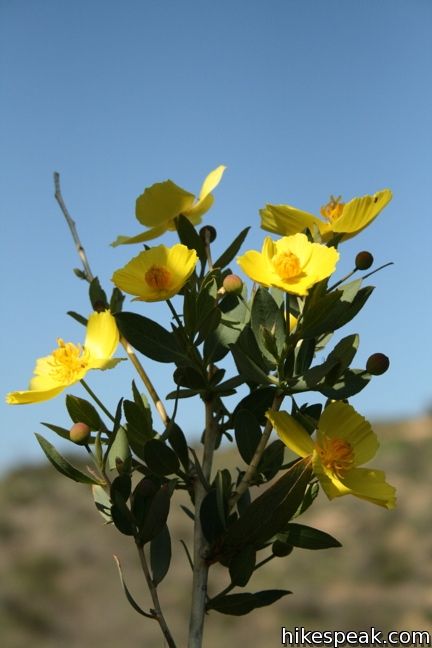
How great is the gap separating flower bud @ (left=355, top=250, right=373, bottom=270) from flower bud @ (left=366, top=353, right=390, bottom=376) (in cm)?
9

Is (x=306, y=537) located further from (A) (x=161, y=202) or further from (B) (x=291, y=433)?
(A) (x=161, y=202)

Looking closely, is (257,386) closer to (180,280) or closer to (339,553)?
(180,280)

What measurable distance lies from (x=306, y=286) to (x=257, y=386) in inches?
5.5

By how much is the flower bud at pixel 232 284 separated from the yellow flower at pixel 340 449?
0.13 m

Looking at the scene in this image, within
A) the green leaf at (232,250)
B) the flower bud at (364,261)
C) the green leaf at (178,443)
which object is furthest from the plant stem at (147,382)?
the flower bud at (364,261)

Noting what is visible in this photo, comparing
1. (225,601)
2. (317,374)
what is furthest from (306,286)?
(225,601)

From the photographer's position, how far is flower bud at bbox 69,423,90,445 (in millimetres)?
761

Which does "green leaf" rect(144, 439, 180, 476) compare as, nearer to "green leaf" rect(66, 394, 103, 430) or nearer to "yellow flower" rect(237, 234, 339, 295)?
"green leaf" rect(66, 394, 103, 430)

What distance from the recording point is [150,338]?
77cm

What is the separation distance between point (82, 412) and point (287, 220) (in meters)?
0.28

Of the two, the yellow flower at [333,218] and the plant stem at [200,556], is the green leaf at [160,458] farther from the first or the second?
the yellow flower at [333,218]

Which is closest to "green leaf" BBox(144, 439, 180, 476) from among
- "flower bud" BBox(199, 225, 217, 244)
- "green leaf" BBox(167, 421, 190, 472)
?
"green leaf" BBox(167, 421, 190, 472)

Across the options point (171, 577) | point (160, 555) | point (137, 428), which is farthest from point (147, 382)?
point (171, 577)

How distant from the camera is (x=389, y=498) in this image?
28.1 inches
